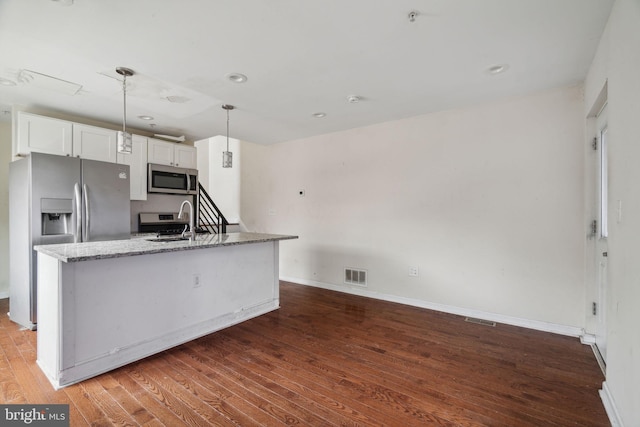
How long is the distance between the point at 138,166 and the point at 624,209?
489cm

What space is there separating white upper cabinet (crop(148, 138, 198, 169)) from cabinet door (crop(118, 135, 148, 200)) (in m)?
0.12

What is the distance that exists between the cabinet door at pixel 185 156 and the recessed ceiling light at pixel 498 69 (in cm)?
420

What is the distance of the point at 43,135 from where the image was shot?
10.9ft

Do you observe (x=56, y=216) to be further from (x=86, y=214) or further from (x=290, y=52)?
(x=290, y=52)

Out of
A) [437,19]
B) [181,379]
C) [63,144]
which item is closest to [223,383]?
[181,379]

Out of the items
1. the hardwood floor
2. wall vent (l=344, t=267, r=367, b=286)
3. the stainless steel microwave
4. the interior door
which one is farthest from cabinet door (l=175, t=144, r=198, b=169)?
the interior door

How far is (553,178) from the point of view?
2957 mm

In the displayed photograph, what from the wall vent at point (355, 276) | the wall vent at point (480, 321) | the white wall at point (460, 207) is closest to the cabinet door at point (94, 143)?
the white wall at point (460, 207)

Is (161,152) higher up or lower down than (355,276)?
higher up

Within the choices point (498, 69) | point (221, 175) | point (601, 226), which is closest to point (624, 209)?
point (601, 226)

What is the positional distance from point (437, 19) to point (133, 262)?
280 centimetres

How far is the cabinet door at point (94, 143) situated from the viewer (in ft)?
11.7

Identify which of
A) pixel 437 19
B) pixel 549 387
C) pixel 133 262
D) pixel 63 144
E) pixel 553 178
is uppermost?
pixel 437 19

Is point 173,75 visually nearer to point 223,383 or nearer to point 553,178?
point 223,383
